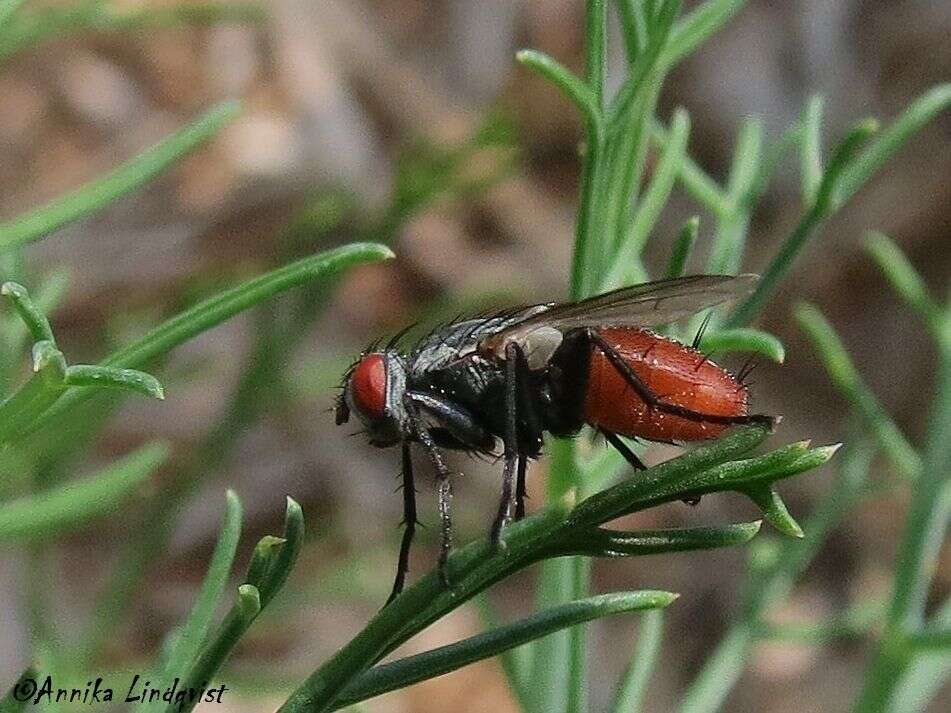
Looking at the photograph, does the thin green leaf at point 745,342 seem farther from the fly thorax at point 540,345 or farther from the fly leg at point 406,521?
the fly leg at point 406,521

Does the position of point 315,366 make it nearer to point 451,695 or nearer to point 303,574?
point 303,574

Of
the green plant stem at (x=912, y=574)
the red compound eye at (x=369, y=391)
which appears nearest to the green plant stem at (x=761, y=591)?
the green plant stem at (x=912, y=574)

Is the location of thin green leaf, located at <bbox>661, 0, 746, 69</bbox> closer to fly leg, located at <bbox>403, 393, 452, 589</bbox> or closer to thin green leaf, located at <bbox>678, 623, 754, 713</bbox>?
fly leg, located at <bbox>403, 393, 452, 589</bbox>

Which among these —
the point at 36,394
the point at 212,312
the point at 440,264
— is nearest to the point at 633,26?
the point at 212,312

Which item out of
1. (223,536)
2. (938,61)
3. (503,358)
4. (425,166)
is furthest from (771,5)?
(223,536)

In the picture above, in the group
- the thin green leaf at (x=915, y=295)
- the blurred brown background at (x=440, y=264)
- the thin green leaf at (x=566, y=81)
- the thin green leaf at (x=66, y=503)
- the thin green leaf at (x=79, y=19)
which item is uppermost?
the thin green leaf at (x=566, y=81)

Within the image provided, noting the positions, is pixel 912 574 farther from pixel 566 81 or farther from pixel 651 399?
pixel 566 81
